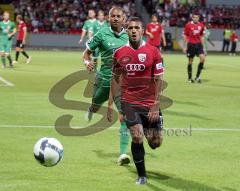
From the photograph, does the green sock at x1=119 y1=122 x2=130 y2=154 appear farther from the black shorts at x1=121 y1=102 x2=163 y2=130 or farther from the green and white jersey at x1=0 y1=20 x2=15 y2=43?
the green and white jersey at x1=0 y1=20 x2=15 y2=43

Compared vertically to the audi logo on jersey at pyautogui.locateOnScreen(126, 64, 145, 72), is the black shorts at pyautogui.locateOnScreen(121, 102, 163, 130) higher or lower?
lower

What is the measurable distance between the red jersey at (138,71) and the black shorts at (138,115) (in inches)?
2.7

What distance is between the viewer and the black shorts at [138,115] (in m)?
8.59

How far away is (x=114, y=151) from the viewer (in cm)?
1097

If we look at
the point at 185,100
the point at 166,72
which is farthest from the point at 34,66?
the point at 185,100

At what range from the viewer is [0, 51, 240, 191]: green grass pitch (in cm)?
862

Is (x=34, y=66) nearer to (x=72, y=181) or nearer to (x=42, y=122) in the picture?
(x=42, y=122)

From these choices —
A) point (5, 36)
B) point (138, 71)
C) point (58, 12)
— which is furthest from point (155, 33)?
point (58, 12)

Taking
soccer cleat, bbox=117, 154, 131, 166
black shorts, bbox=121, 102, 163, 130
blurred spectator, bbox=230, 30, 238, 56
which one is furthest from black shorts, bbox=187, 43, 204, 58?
blurred spectator, bbox=230, 30, 238, 56

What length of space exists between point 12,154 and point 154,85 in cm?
299

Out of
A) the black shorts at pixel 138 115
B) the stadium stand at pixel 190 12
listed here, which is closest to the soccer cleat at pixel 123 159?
the black shorts at pixel 138 115

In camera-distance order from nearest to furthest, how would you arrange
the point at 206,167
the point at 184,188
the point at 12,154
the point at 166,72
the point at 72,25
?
the point at 184,188
the point at 206,167
the point at 12,154
the point at 166,72
the point at 72,25

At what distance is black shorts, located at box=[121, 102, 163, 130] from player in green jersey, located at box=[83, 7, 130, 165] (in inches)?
43.1

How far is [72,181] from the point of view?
341 inches
